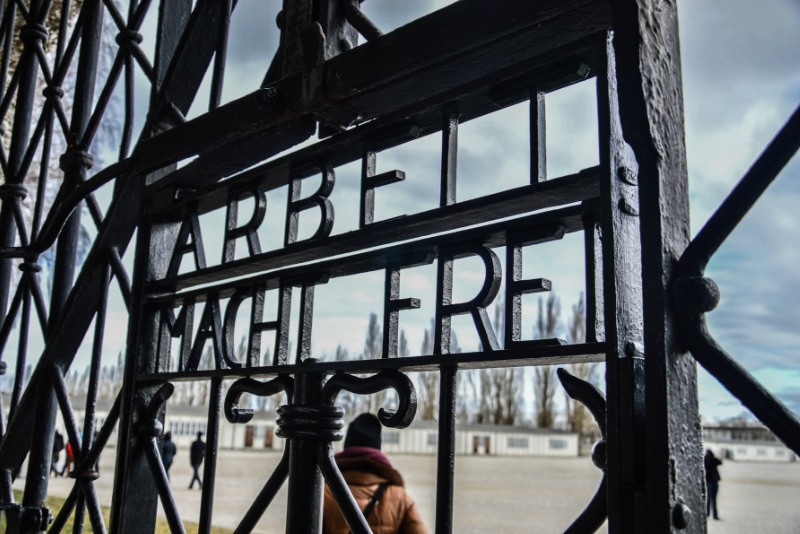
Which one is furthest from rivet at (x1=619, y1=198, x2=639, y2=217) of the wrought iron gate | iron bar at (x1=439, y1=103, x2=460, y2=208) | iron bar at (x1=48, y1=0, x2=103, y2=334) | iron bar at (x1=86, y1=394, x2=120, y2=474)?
iron bar at (x1=48, y1=0, x2=103, y2=334)

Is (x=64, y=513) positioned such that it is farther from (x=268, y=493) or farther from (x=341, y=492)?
(x=341, y=492)

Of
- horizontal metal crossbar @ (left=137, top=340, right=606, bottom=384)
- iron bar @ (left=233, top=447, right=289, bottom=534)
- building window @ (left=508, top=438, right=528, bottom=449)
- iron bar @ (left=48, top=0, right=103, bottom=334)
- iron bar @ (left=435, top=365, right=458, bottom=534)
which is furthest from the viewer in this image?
building window @ (left=508, top=438, right=528, bottom=449)

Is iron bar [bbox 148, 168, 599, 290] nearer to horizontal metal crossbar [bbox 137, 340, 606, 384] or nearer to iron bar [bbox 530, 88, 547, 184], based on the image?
iron bar [bbox 530, 88, 547, 184]

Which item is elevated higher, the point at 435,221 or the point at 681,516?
the point at 435,221

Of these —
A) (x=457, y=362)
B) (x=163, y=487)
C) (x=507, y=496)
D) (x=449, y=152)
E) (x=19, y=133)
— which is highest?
(x=19, y=133)

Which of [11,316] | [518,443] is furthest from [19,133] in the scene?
[518,443]

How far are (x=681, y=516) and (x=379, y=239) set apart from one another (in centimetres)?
61

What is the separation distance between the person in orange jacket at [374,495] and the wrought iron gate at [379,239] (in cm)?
100

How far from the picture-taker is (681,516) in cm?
64

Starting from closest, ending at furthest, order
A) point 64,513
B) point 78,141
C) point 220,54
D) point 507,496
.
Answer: point 220,54, point 64,513, point 78,141, point 507,496

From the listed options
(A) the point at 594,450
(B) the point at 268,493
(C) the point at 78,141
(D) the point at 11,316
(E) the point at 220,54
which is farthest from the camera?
(D) the point at 11,316

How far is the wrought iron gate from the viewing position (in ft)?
2.23

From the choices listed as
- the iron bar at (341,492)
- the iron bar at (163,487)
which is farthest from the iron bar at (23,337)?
the iron bar at (341,492)

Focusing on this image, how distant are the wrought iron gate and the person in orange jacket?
1.00m
